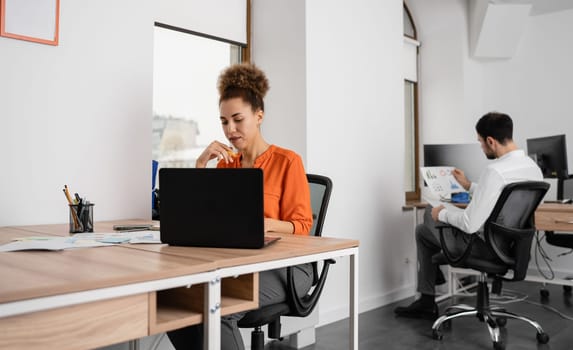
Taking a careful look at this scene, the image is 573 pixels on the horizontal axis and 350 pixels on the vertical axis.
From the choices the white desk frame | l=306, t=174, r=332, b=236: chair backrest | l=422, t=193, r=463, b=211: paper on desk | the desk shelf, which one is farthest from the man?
the desk shelf

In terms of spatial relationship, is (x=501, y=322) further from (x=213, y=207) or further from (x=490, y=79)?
(x=490, y=79)

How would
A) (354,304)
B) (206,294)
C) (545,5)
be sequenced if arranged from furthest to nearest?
(545,5) < (354,304) < (206,294)

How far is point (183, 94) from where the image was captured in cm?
292

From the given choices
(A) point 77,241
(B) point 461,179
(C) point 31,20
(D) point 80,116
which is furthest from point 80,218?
(B) point 461,179

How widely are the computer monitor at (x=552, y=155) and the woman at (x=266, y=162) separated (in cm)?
277

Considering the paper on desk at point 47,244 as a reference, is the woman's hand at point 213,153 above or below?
above

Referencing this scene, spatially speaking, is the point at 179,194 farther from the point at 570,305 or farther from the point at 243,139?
the point at 570,305

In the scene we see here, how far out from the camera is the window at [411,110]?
5.05 meters

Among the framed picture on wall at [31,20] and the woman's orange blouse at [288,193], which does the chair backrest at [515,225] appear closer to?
the woman's orange blouse at [288,193]

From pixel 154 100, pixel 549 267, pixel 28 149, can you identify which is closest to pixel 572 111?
pixel 549 267

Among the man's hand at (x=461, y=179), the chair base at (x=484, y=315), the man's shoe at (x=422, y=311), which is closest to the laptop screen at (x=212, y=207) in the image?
the chair base at (x=484, y=315)

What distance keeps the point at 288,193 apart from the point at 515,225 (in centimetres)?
168

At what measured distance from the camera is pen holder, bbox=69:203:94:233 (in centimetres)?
175

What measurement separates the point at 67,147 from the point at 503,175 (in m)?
2.36
